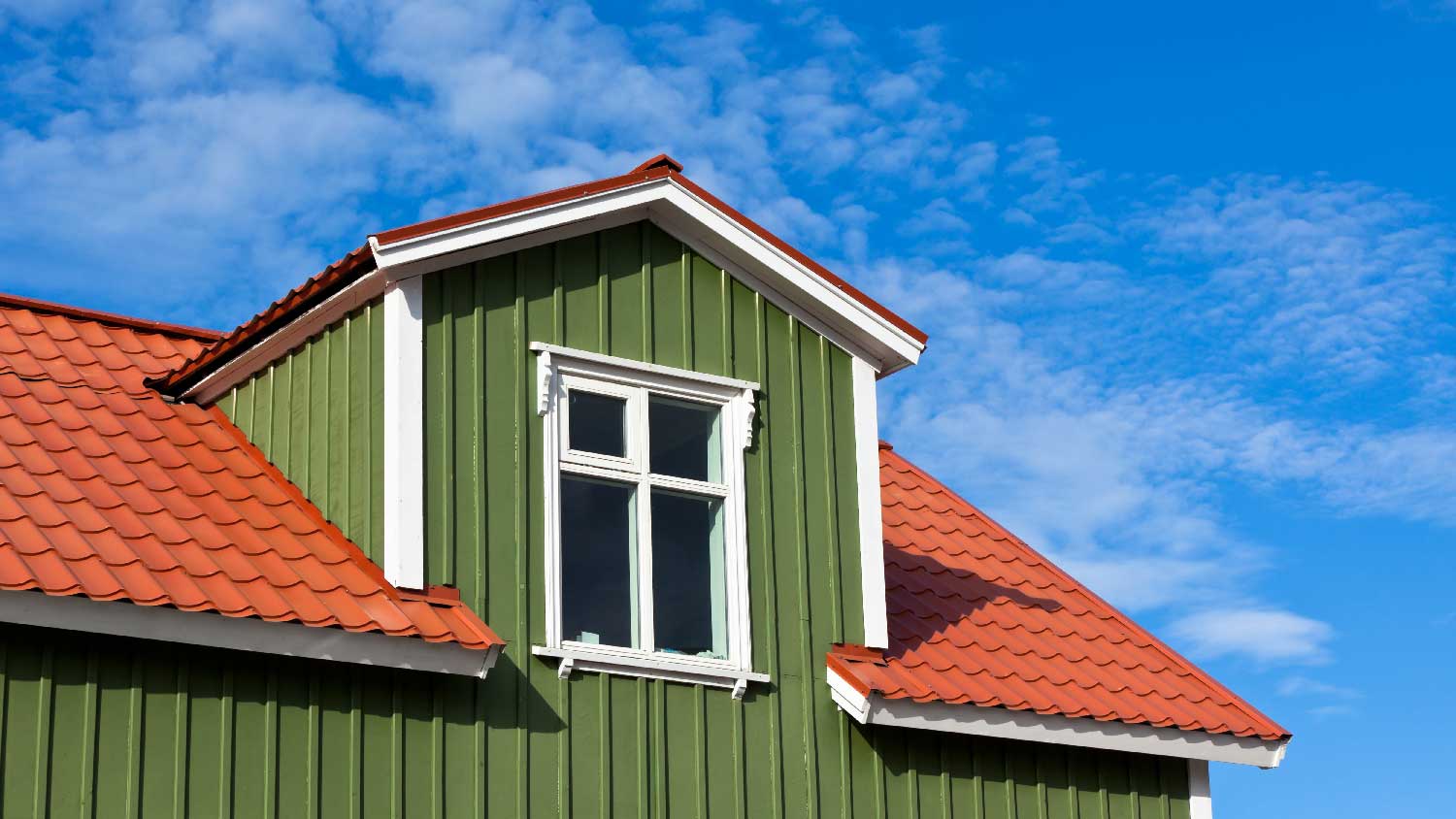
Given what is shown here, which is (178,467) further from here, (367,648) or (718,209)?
(718,209)

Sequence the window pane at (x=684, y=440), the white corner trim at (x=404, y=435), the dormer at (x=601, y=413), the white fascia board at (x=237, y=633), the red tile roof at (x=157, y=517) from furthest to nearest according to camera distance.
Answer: the window pane at (x=684, y=440)
the dormer at (x=601, y=413)
the white corner trim at (x=404, y=435)
the red tile roof at (x=157, y=517)
the white fascia board at (x=237, y=633)

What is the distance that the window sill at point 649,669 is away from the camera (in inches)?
388

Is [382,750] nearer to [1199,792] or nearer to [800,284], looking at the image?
[800,284]

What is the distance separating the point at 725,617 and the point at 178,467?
292 centimetres

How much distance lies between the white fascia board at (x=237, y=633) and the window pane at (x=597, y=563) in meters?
0.85

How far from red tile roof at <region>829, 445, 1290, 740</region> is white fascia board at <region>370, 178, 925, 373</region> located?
1578mm

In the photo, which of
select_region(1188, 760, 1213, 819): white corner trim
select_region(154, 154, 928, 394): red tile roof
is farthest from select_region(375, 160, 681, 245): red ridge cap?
select_region(1188, 760, 1213, 819): white corner trim

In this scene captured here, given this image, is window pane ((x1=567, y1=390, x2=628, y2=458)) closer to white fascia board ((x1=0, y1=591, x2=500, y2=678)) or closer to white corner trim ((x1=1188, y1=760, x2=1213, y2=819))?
white fascia board ((x1=0, y1=591, x2=500, y2=678))

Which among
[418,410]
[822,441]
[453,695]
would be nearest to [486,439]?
[418,410]

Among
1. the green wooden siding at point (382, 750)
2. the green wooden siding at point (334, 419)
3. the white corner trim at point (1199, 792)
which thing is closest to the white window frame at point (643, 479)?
the green wooden siding at point (382, 750)

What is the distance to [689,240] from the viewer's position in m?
11.2

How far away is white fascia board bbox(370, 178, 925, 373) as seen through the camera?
33.4 feet

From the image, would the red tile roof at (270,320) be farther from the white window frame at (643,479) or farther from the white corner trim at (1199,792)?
the white corner trim at (1199,792)

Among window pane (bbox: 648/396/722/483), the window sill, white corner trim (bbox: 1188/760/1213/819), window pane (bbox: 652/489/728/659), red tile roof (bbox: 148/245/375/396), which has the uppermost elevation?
red tile roof (bbox: 148/245/375/396)
